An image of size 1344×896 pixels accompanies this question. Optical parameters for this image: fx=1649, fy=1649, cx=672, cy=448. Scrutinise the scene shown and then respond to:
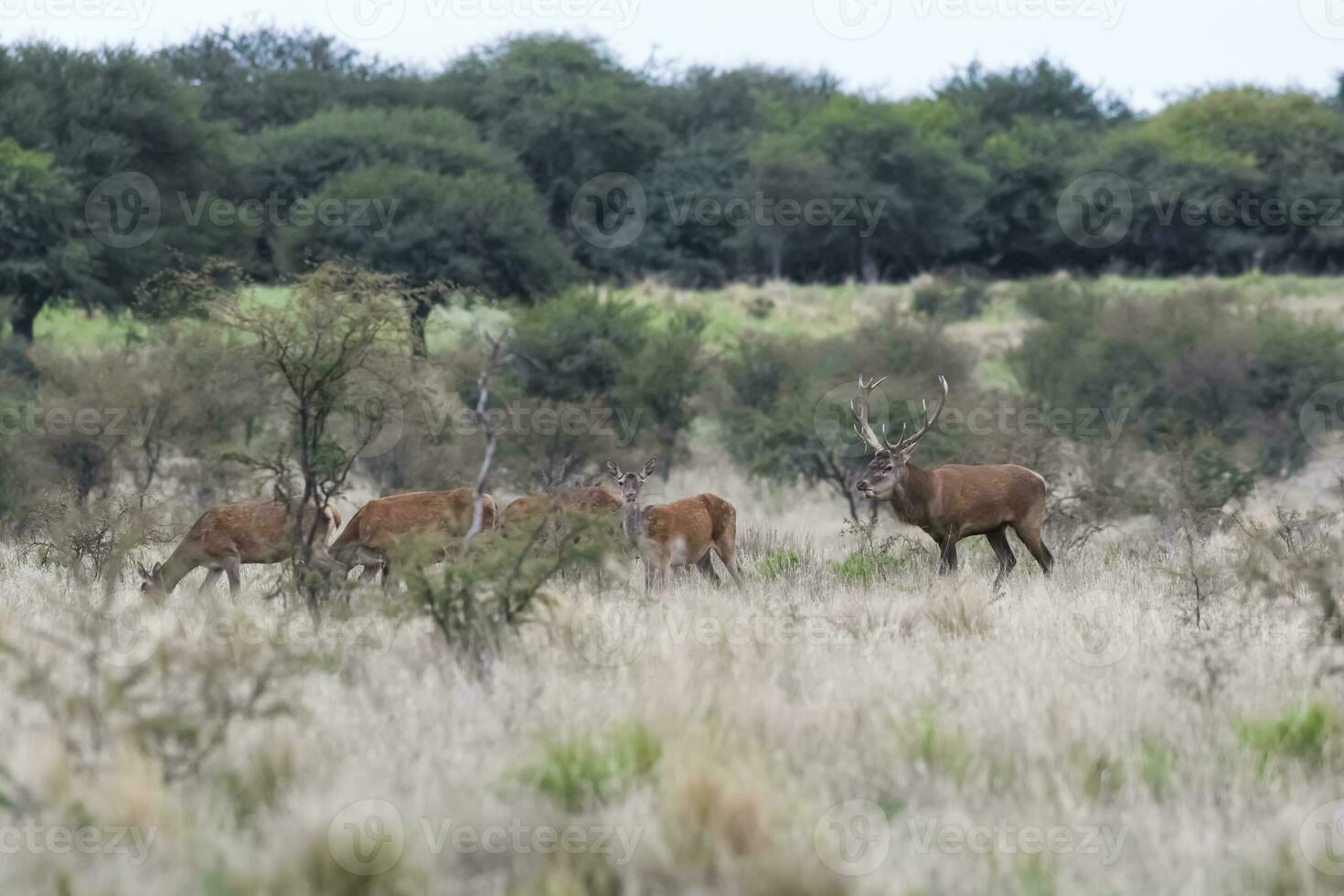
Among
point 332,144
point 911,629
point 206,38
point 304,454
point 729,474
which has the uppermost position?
point 206,38

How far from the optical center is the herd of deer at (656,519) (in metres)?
11.1

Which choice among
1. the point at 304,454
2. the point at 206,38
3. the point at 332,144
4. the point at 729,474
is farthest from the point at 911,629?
the point at 206,38

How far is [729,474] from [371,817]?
20111mm

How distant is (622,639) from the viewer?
8.28 meters

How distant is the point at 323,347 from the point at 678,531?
10.4 feet

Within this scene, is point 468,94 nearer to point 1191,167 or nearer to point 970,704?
point 1191,167

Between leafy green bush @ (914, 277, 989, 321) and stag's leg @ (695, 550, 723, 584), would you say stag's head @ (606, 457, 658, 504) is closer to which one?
stag's leg @ (695, 550, 723, 584)
